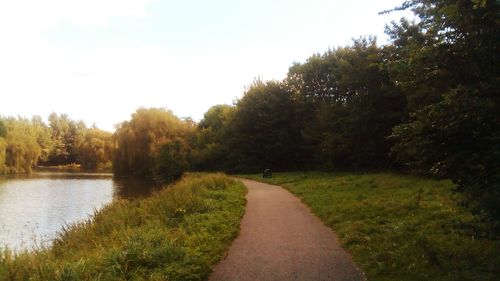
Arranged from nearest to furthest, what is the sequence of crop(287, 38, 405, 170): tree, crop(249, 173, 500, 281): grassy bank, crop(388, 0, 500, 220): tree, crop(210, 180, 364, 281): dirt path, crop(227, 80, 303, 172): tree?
crop(388, 0, 500, 220): tree
crop(249, 173, 500, 281): grassy bank
crop(210, 180, 364, 281): dirt path
crop(287, 38, 405, 170): tree
crop(227, 80, 303, 172): tree

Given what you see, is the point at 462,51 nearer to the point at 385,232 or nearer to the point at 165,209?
the point at 385,232

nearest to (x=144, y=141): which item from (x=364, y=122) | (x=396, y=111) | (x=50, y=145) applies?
(x=364, y=122)

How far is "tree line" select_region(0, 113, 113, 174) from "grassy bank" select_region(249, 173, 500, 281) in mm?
45773

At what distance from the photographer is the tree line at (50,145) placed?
182ft

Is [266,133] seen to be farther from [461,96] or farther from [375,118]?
[461,96]

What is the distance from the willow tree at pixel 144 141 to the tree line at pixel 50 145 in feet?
23.7

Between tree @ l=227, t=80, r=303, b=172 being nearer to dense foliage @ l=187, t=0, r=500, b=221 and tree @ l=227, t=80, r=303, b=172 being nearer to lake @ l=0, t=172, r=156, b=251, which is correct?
dense foliage @ l=187, t=0, r=500, b=221

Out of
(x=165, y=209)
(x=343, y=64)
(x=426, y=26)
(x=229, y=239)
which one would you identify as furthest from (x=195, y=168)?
(x=426, y=26)

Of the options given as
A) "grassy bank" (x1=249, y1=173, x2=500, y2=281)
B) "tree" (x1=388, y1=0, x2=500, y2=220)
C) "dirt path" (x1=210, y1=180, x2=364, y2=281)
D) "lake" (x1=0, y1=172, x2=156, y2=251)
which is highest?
"tree" (x1=388, y1=0, x2=500, y2=220)

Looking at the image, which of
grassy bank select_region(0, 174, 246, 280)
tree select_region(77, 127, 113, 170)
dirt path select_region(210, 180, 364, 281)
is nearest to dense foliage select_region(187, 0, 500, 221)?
dirt path select_region(210, 180, 364, 281)

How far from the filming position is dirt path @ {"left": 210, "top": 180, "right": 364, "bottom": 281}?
24.0 feet

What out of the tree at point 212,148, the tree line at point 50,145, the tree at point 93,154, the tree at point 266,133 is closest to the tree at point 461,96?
the tree at point 266,133

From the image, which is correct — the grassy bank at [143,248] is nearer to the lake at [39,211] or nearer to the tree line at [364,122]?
the lake at [39,211]

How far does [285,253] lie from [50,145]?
8508cm
